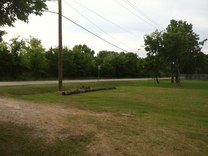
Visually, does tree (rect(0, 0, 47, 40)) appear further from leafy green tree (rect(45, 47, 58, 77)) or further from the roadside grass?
leafy green tree (rect(45, 47, 58, 77))

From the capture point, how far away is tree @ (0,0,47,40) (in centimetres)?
855

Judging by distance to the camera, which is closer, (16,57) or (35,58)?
(16,57)

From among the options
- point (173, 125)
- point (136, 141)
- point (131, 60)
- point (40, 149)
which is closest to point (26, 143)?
point (40, 149)

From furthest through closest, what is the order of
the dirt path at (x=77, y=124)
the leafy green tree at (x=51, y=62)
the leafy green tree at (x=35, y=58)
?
1. the leafy green tree at (x=51, y=62)
2. the leafy green tree at (x=35, y=58)
3. the dirt path at (x=77, y=124)

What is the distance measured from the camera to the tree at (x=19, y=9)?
337 inches

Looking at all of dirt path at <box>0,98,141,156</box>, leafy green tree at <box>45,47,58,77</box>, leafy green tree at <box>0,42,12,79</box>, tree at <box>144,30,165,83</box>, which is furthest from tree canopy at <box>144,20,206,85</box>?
dirt path at <box>0,98,141,156</box>

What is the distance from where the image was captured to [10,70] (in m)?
47.0

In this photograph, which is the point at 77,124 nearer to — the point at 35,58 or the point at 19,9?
the point at 19,9

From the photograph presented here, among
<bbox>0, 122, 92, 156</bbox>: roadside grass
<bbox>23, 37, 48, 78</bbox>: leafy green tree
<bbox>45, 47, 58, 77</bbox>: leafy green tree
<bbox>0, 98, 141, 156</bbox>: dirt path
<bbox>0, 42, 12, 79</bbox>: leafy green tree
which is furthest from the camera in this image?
<bbox>45, 47, 58, 77</bbox>: leafy green tree

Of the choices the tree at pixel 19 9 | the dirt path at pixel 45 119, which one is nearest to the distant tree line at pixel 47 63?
the dirt path at pixel 45 119

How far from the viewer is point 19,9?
28.7 feet

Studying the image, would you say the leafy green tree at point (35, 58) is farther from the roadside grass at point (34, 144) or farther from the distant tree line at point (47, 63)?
the roadside grass at point (34, 144)

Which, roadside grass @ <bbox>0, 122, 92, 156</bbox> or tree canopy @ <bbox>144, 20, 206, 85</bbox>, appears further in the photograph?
tree canopy @ <bbox>144, 20, 206, 85</bbox>

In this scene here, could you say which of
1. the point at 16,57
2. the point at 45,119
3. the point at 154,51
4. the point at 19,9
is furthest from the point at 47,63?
the point at 19,9
